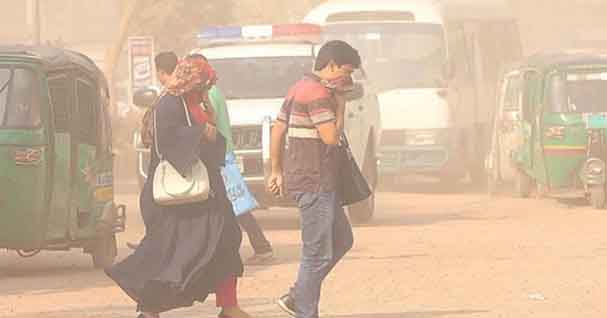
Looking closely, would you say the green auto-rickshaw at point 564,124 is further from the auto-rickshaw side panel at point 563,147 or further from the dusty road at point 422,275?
the dusty road at point 422,275

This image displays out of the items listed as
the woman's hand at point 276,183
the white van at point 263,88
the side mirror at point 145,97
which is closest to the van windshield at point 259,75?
the white van at point 263,88

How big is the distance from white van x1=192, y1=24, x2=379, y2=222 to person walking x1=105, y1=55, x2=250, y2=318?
8427 millimetres

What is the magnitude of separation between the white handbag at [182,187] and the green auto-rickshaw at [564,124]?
13.7m

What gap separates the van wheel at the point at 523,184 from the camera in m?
27.9

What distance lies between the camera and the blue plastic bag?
53.7 feet

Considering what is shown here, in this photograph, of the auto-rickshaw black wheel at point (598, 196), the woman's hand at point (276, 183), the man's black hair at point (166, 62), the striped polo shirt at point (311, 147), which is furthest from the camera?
the auto-rickshaw black wheel at point (598, 196)

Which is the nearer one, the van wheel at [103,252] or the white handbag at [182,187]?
the white handbag at [182,187]

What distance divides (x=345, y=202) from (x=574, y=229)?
387 inches

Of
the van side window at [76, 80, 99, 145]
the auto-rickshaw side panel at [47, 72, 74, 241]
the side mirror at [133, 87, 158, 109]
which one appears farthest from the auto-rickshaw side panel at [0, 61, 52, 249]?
the side mirror at [133, 87, 158, 109]

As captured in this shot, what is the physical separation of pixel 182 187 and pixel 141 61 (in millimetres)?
24511

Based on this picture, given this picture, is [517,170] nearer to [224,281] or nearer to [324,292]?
[324,292]

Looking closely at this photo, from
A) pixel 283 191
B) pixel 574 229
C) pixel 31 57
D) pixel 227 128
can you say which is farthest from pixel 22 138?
pixel 574 229

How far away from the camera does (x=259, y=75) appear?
22250mm

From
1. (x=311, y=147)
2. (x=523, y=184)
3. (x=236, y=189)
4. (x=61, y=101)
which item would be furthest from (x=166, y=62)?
(x=523, y=184)
